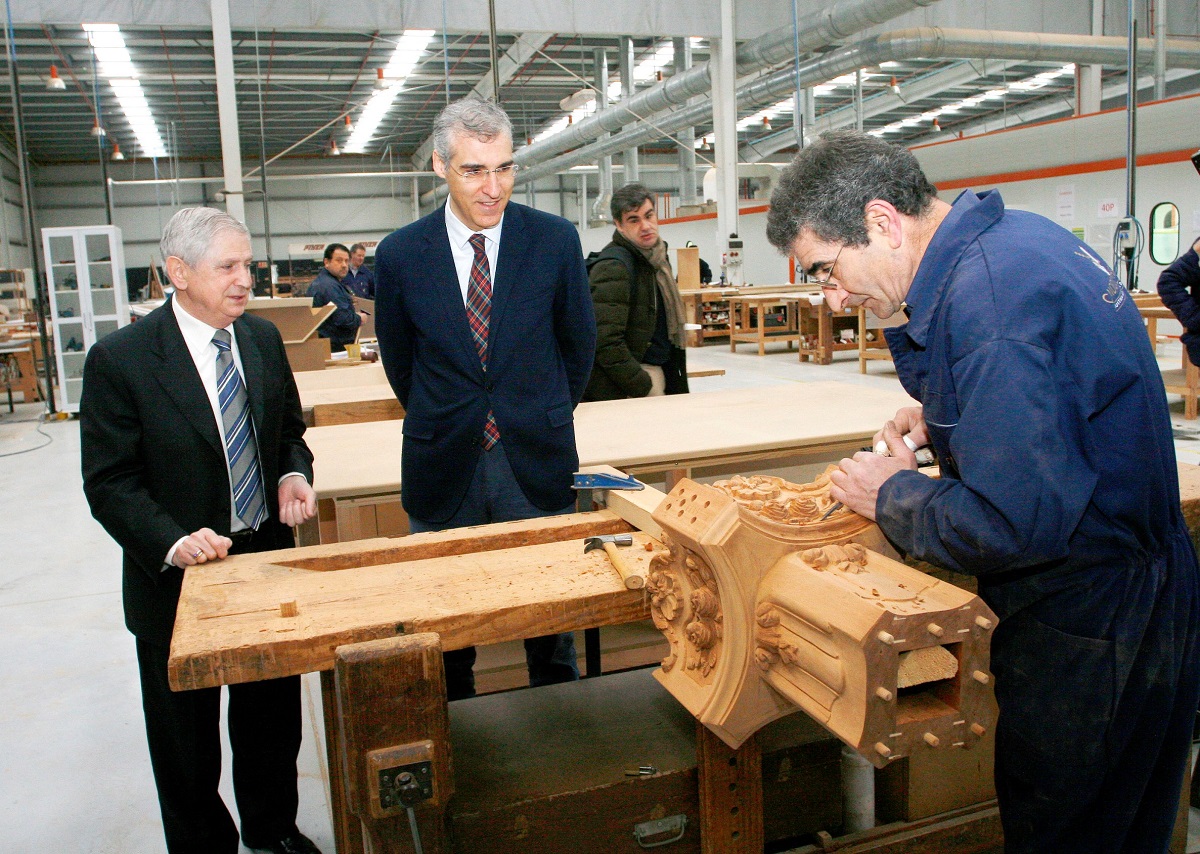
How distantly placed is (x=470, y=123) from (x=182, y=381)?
76cm

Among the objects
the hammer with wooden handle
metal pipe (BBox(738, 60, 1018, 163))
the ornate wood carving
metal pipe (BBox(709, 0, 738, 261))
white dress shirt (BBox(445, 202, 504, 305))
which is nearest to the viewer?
the ornate wood carving

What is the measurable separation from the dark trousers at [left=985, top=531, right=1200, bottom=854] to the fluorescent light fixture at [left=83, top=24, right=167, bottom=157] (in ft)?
32.6

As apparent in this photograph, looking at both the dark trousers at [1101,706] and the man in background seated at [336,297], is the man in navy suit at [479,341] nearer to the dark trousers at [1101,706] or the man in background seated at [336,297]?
the dark trousers at [1101,706]

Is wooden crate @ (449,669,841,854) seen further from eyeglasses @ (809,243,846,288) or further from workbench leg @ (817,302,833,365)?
workbench leg @ (817,302,833,365)

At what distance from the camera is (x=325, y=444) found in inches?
111

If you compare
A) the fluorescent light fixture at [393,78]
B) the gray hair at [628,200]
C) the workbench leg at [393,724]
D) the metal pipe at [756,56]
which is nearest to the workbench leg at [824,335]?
Result: the metal pipe at [756,56]

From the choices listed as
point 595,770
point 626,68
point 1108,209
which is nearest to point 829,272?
point 595,770

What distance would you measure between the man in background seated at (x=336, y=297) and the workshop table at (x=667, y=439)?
336 cm

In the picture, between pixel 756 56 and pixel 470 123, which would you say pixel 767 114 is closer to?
pixel 756 56

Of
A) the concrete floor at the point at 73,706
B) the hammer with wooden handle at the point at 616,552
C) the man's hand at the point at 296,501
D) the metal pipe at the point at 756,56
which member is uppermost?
the metal pipe at the point at 756,56

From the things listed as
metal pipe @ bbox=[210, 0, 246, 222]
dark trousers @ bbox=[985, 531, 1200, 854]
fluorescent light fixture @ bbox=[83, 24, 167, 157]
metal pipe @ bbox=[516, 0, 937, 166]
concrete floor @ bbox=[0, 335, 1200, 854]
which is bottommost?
concrete floor @ bbox=[0, 335, 1200, 854]

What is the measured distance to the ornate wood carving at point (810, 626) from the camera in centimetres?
100

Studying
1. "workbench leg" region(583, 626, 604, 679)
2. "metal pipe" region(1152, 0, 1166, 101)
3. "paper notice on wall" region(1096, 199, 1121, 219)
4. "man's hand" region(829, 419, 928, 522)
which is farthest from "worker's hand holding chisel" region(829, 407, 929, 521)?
"metal pipe" region(1152, 0, 1166, 101)

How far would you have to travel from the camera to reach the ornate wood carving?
3.27 feet
